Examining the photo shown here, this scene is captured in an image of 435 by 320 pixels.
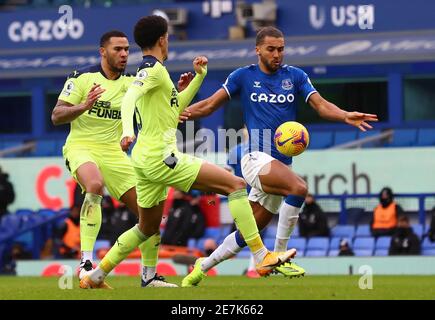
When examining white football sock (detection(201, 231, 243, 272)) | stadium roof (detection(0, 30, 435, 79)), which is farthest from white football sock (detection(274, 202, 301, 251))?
stadium roof (detection(0, 30, 435, 79))

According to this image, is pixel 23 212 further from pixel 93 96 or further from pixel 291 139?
pixel 291 139

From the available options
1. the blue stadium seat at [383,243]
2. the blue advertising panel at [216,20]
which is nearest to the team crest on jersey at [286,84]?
the blue stadium seat at [383,243]

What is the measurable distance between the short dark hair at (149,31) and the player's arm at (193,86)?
0.55 meters

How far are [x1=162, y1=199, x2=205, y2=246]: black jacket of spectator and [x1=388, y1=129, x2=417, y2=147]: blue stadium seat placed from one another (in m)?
4.21

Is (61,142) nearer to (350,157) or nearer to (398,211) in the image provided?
(350,157)

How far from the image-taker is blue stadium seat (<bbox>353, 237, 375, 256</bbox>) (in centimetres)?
2202

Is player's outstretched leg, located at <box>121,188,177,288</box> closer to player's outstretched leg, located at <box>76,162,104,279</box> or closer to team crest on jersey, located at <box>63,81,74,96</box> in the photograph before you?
player's outstretched leg, located at <box>76,162,104,279</box>

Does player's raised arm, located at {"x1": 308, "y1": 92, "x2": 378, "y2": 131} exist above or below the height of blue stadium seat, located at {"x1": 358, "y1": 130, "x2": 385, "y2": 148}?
above

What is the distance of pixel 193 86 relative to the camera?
502 inches

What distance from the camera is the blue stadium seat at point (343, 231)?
74.5 feet

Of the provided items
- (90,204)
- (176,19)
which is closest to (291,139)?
(90,204)

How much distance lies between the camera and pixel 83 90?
13.9 metres

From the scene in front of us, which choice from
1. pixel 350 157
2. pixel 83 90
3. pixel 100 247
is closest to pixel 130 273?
pixel 100 247

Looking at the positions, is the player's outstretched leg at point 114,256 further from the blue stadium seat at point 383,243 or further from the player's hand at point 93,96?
the blue stadium seat at point 383,243
